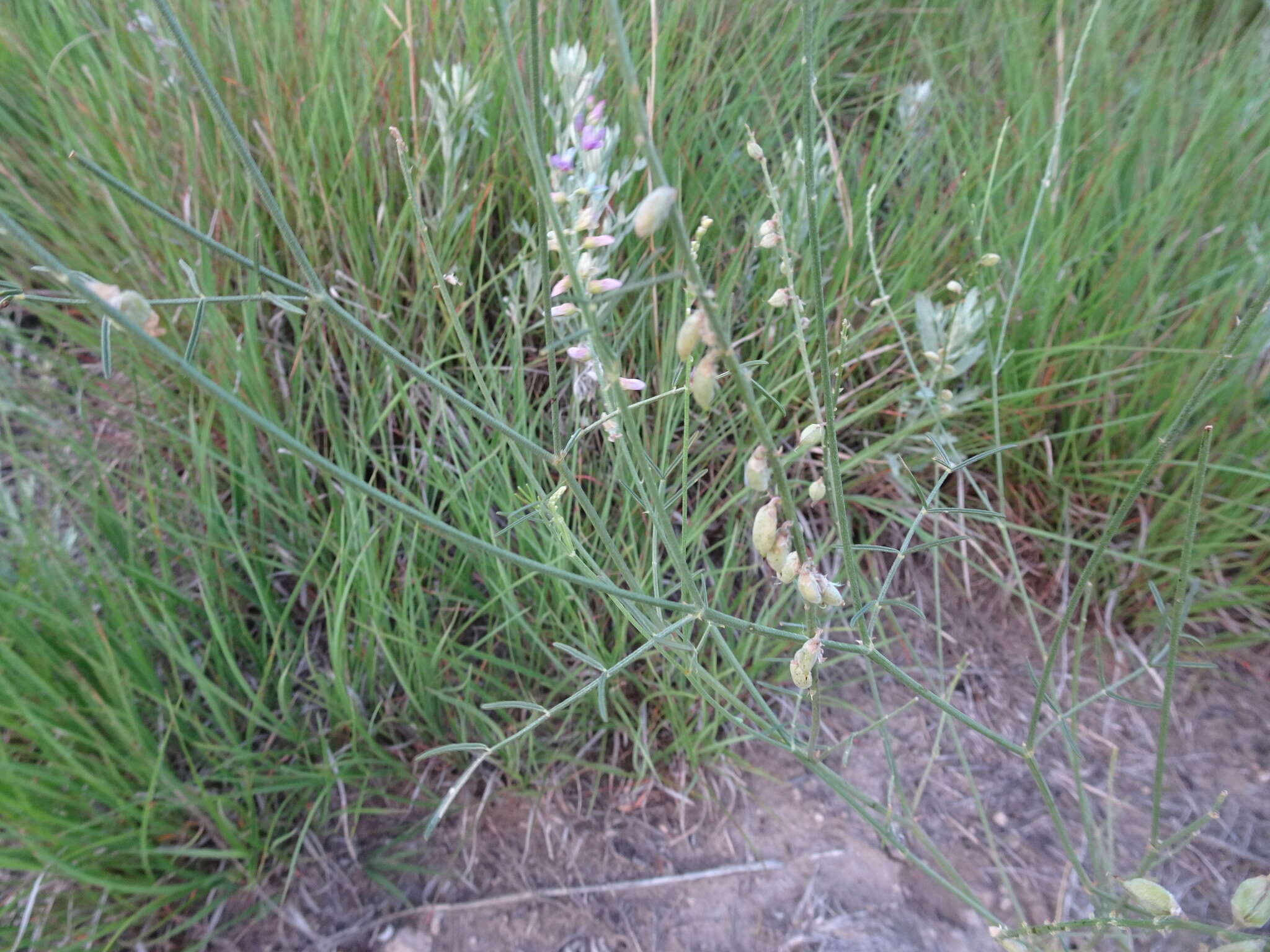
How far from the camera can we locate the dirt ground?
4.07 ft

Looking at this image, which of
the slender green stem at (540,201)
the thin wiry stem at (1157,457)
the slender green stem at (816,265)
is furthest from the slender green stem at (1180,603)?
the slender green stem at (540,201)

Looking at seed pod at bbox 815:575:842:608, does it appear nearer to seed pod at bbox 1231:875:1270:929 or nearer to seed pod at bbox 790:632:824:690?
seed pod at bbox 790:632:824:690

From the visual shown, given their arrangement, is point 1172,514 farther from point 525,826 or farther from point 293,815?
point 293,815

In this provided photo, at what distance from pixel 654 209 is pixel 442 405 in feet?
2.83

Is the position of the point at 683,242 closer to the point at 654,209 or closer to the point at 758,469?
the point at 654,209

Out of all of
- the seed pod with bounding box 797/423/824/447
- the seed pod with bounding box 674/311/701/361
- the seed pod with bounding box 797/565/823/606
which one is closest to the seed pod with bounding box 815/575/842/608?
the seed pod with bounding box 797/565/823/606

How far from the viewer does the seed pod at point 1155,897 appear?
694 millimetres

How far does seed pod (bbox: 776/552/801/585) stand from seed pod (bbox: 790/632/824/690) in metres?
0.07

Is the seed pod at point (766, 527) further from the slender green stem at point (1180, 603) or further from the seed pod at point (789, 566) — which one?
the slender green stem at point (1180, 603)

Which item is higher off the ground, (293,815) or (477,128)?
(477,128)

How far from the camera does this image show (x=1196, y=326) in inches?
58.8

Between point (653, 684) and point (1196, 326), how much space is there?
1.20 m

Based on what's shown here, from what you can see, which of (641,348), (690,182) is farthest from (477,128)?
(641,348)

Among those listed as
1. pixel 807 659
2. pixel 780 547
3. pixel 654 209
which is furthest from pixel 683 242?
pixel 807 659
